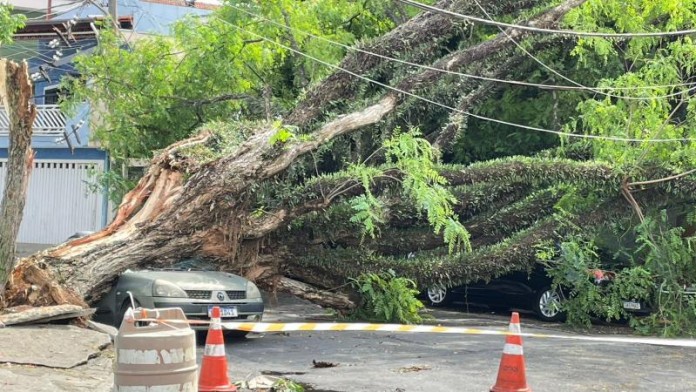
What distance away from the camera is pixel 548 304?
48.1 ft

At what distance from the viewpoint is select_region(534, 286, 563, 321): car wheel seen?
1447 centimetres

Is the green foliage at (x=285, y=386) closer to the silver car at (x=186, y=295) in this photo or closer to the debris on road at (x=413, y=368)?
the debris on road at (x=413, y=368)

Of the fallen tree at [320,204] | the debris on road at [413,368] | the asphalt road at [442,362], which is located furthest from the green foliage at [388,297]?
the debris on road at [413,368]

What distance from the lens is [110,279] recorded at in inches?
448

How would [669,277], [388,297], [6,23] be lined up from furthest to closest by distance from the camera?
[6,23] → [669,277] → [388,297]

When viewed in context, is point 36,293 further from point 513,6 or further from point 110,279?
point 513,6

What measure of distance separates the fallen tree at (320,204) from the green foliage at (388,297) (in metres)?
0.19

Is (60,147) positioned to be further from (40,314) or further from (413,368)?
(413,368)

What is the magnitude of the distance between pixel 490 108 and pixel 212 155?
616cm

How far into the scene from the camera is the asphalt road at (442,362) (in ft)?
28.4

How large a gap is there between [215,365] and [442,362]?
13.2ft

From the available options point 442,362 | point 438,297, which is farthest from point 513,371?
point 438,297

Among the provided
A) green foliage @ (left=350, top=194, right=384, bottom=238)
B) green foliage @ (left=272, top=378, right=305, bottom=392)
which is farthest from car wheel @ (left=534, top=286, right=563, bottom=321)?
green foliage @ (left=272, top=378, right=305, bottom=392)

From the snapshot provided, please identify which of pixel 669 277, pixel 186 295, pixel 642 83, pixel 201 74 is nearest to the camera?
pixel 186 295
